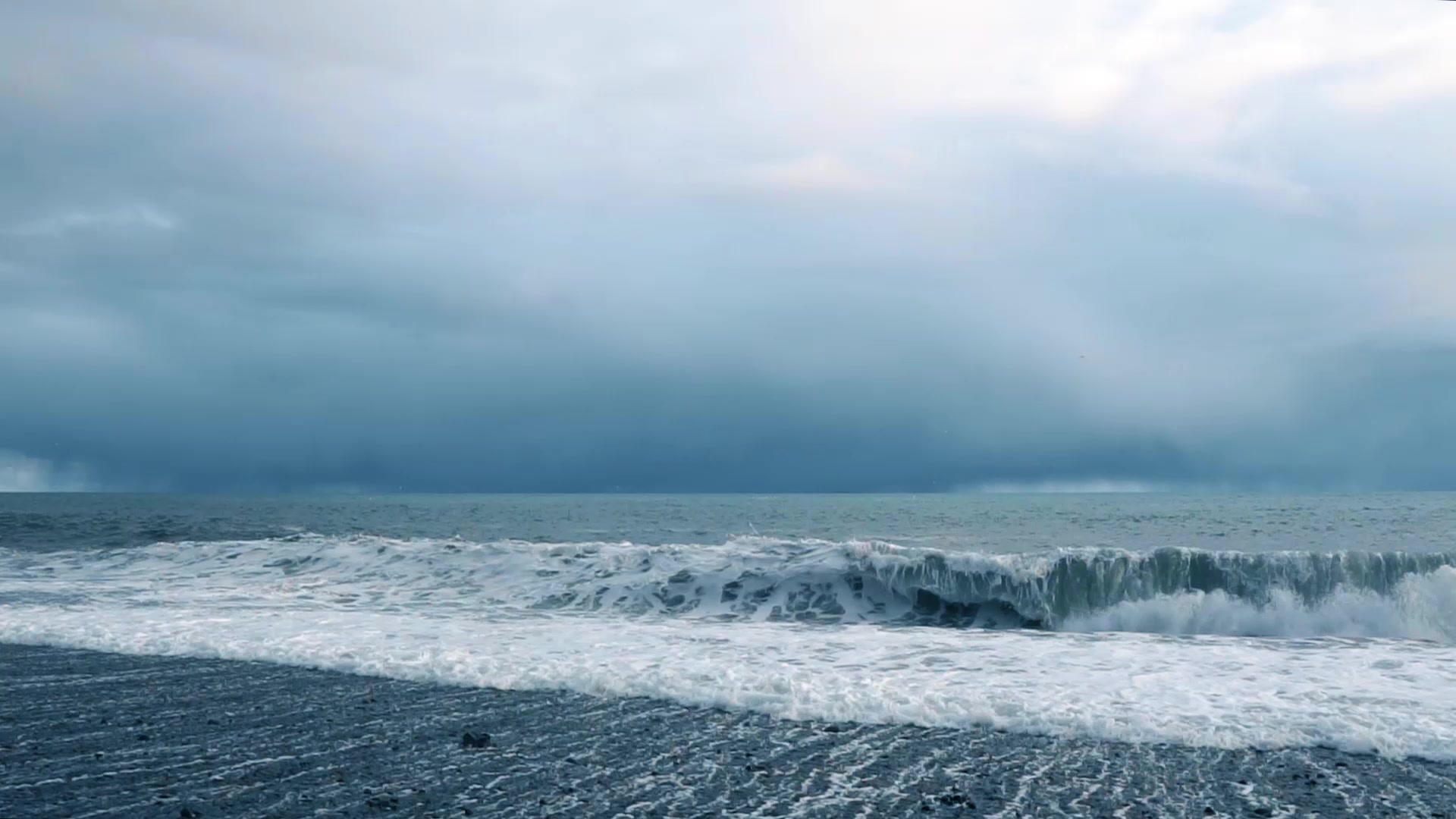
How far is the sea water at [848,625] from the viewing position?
884 cm

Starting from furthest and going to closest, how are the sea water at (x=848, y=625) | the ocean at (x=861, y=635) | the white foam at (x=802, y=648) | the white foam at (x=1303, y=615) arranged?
the white foam at (x=1303, y=615)
the sea water at (x=848, y=625)
the white foam at (x=802, y=648)
the ocean at (x=861, y=635)

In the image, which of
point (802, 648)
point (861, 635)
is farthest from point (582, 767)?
point (861, 635)

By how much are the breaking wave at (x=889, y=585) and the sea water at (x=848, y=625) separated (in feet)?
0.17

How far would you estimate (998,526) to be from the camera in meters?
51.0

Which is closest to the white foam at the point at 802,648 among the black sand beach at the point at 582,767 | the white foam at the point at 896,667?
the white foam at the point at 896,667

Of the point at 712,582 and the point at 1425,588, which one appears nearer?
the point at 1425,588

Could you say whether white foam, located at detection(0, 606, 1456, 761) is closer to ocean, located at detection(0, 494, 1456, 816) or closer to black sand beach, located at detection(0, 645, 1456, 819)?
ocean, located at detection(0, 494, 1456, 816)

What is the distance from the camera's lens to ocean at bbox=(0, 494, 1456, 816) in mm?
8023

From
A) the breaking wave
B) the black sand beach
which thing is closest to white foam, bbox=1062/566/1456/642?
the breaking wave

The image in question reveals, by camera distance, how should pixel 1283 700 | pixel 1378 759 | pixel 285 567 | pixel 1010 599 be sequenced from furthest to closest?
pixel 285 567 < pixel 1010 599 < pixel 1283 700 < pixel 1378 759

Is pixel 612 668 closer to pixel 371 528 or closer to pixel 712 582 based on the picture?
pixel 712 582

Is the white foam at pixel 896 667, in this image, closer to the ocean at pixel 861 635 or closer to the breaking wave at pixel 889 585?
the ocean at pixel 861 635

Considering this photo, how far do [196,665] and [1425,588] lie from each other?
58.7ft

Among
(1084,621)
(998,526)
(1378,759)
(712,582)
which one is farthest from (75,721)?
(998,526)
